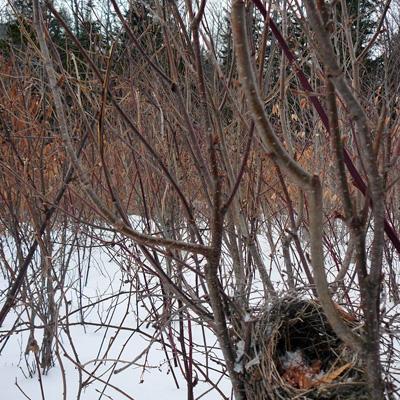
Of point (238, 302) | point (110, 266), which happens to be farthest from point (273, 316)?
point (110, 266)

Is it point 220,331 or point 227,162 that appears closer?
point 220,331

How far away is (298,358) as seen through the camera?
4.07ft

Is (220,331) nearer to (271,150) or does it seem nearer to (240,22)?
(271,150)

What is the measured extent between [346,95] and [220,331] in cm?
64

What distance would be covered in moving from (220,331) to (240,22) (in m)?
0.72

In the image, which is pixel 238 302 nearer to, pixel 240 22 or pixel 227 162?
pixel 227 162

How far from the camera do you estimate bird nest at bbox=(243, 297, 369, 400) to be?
107cm

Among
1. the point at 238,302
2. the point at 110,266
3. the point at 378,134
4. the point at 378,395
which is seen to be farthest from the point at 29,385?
the point at 110,266

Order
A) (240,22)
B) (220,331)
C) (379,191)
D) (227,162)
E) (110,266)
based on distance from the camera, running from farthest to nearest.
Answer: (110,266)
(227,162)
(220,331)
(379,191)
(240,22)

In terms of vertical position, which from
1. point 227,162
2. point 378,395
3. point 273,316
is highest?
point 227,162

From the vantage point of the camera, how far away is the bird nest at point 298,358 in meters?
1.07

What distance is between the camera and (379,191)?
770 millimetres

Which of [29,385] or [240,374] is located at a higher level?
[29,385]

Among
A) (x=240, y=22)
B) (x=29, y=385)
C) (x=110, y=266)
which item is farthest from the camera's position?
(x=110, y=266)
